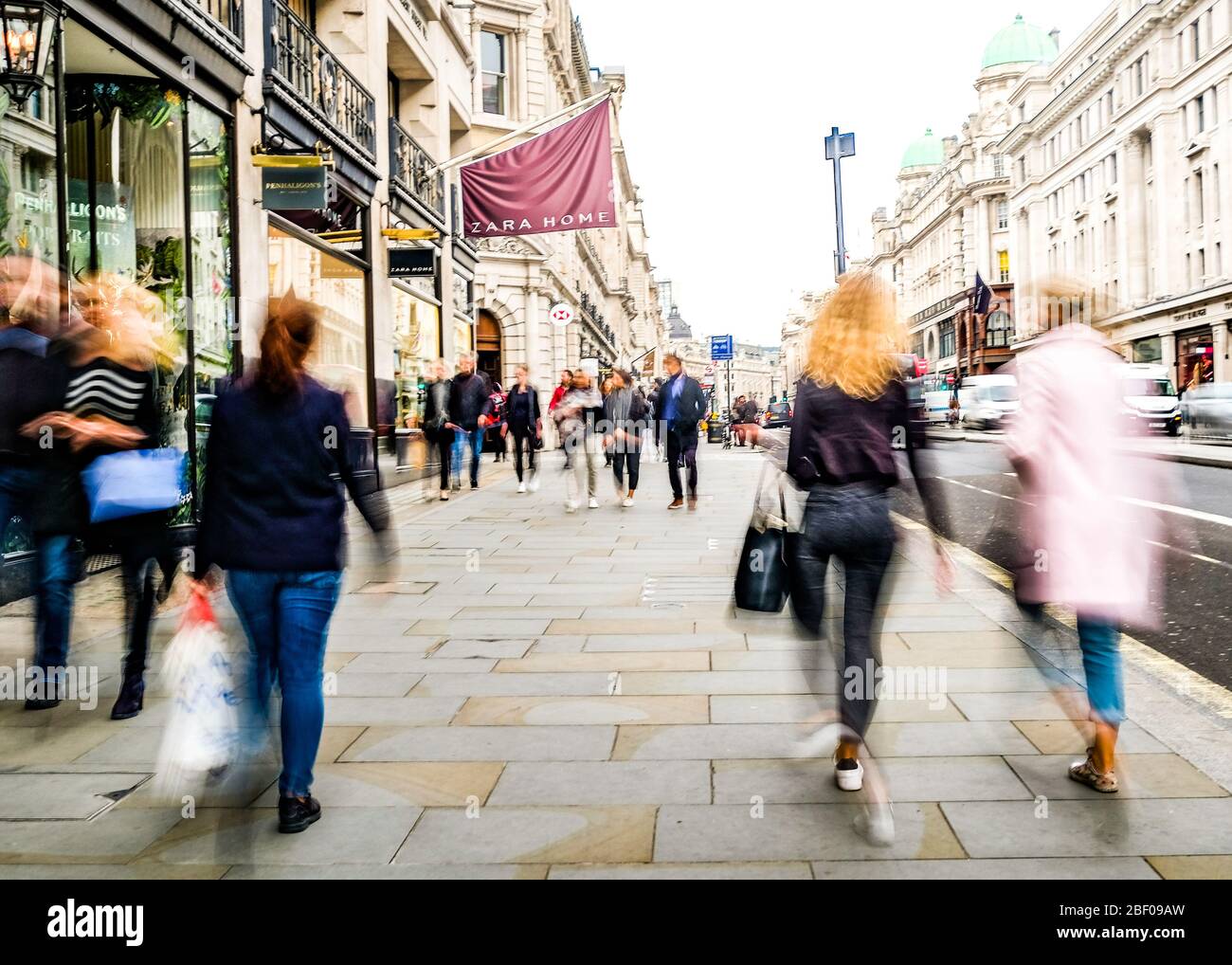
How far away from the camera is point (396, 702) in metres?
5.41

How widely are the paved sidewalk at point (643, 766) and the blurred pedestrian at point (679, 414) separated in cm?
665

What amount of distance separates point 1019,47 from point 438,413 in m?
93.5

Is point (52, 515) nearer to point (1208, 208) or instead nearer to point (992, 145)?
point (1208, 208)

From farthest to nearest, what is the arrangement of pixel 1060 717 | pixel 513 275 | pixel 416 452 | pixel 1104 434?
pixel 513 275 < pixel 416 452 < pixel 1060 717 < pixel 1104 434

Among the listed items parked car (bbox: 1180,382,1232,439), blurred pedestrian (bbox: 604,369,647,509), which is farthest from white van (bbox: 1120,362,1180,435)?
blurred pedestrian (bbox: 604,369,647,509)

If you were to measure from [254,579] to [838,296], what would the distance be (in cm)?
219

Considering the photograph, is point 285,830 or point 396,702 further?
point 396,702

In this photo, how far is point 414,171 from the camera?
760 inches

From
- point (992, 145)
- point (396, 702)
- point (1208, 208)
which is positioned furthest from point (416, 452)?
point (992, 145)

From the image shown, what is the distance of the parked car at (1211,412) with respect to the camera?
2700cm

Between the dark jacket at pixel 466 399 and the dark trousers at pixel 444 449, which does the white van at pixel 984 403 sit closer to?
the dark jacket at pixel 466 399

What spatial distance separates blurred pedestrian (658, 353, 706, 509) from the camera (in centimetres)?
1380

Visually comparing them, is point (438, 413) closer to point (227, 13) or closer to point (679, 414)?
point (679, 414)

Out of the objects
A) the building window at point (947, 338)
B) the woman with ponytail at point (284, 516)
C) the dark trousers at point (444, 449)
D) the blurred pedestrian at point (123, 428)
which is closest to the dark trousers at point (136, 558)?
the blurred pedestrian at point (123, 428)
